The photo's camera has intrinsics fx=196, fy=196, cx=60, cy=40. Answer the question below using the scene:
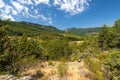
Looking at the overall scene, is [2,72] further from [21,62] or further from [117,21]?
[117,21]

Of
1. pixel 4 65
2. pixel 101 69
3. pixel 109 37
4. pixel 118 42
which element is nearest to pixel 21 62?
pixel 4 65

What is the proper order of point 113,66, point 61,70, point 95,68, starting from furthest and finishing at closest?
point 95,68 < point 61,70 < point 113,66

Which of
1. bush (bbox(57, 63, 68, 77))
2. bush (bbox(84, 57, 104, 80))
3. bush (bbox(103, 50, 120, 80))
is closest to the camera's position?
bush (bbox(103, 50, 120, 80))

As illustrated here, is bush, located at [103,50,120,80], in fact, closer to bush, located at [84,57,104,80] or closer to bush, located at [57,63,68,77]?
bush, located at [84,57,104,80]

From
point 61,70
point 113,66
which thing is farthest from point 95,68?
point 61,70

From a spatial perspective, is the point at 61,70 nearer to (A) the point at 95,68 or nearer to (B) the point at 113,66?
(A) the point at 95,68

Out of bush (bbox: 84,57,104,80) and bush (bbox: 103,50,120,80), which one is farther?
bush (bbox: 84,57,104,80)

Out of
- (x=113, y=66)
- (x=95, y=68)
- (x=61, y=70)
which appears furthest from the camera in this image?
(x=95, y=68)

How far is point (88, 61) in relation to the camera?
23641 millimetres

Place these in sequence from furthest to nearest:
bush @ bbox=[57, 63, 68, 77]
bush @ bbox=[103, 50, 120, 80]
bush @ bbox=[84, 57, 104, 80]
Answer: bush @ bbox=[57, 63, 68, 77], bush @ bbox=[84, 57, 104, 80], bush @ bbox=[103, 50, 120, 80]

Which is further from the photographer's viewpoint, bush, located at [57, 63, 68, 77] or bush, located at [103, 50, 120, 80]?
bush, located at [57, 63, 68, 77]

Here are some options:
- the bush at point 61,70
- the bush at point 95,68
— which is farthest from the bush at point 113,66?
the bush at point 61,70

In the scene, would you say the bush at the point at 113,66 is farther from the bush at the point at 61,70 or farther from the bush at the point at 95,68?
the bush at the point at 61,70

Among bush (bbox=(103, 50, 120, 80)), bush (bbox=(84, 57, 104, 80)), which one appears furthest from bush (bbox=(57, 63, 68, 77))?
bush (bbox=(103, 50, 120, 80))
